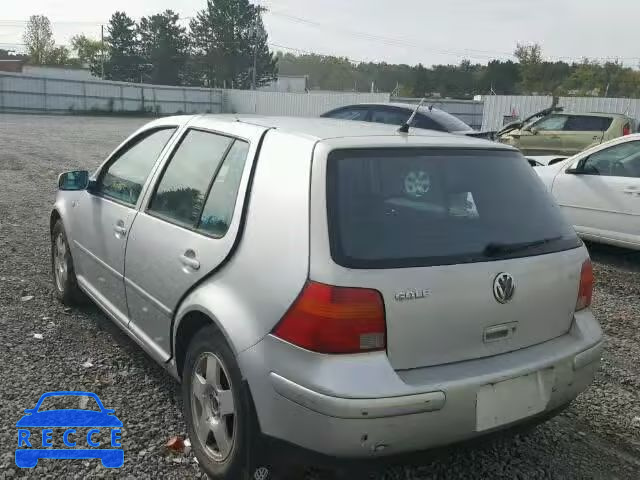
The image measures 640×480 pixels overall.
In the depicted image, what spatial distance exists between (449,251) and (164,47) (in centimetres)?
7942

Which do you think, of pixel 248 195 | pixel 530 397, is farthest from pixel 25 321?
pixel 530 397

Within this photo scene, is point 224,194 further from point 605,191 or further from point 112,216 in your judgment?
point 605,191

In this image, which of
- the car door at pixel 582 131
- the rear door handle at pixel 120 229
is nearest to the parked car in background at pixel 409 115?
the car door at pixel 582 131

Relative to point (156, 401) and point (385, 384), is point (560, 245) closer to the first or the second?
point (385, 384)

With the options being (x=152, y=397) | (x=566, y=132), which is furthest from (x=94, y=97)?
(x=152, y=397)

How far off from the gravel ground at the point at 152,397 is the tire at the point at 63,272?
0.36 feet

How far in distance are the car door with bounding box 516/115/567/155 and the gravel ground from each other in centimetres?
955

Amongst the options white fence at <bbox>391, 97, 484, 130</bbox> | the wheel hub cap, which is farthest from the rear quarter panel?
white fence at <bbox>391, 97, 484, 130</bbox>

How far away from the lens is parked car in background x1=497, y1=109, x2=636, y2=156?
46.6ft

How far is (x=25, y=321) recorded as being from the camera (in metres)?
4.43

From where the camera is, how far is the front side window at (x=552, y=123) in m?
14.8

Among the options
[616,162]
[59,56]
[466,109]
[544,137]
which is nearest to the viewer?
[616,162]

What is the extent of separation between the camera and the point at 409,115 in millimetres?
9672

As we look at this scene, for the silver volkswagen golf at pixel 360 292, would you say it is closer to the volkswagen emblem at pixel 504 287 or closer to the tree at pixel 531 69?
the volkswagen emblem at pixel 504 287
